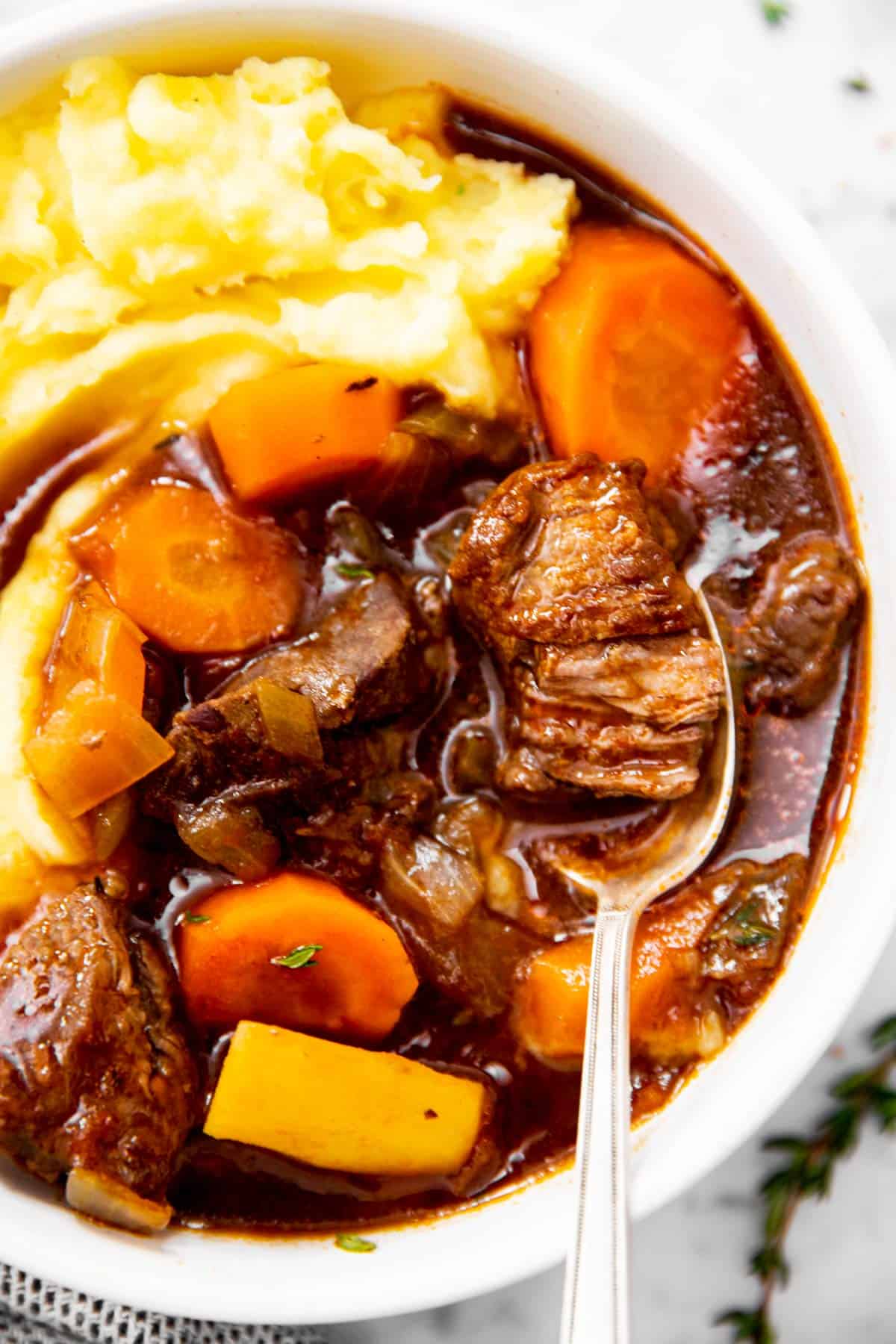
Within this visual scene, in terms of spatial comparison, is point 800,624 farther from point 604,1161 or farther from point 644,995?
point 604,1161

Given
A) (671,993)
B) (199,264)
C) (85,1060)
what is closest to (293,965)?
(85,1060)

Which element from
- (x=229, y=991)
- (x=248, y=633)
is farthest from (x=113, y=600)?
(x=229, y=991)

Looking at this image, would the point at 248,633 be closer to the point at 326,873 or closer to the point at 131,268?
the point at 326,873

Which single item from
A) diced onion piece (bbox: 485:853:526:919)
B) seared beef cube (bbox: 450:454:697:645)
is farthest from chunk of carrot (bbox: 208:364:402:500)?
diced onion piece (bbox: 485:853:526:919)

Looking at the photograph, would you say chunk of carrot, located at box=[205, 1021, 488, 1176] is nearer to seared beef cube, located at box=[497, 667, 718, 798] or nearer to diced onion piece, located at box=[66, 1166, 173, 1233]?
diced onion piece, located at box=[66, 1166, 173, 1233]

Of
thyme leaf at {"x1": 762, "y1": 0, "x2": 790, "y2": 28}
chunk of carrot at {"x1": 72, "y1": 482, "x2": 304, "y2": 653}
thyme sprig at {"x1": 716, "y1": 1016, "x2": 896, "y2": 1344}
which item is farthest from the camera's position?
thyme leaf at {"x1": 762, "y1": 0, "x2": 790, "y2": 28}

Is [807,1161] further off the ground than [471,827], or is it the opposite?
[471,827]
